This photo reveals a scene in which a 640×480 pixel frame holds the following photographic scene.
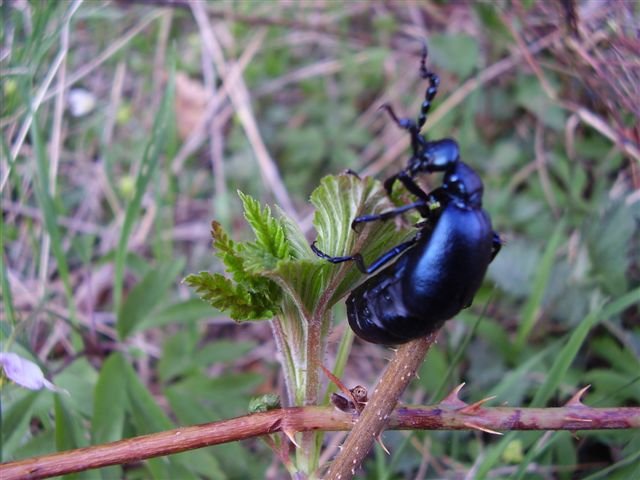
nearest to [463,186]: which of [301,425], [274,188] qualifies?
[301,425]

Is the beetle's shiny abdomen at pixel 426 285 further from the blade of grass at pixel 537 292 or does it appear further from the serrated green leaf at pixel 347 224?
the blade of grass at pixel 537 292

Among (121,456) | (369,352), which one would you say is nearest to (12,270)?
(369,352)

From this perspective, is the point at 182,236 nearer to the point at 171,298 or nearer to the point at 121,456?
the point at 171,298

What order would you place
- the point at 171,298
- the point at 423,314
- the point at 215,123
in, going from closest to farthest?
1. the point at 423,314
2. the point at 171,298
3. the point at 215,123

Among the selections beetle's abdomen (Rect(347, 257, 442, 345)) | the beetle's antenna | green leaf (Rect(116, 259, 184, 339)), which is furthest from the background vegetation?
the beetle's antenna

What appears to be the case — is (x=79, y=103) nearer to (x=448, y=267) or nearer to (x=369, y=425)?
(x=448, y=267)

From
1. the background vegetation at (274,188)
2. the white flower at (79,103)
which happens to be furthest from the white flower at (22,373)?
the white flower at (79,103)
